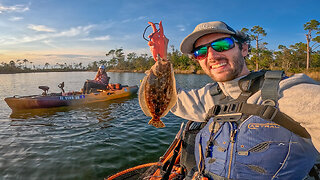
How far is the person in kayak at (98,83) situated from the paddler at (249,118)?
13818mm

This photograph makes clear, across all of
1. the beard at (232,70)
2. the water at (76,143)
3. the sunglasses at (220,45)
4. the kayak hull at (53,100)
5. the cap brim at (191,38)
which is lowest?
the water at (76,143)

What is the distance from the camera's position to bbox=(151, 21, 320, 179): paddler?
1591 mm

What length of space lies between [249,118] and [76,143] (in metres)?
7.28

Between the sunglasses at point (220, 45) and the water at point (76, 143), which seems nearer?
the sunglasses at point (220, 45)

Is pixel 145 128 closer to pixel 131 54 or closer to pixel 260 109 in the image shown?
pixel 260 109

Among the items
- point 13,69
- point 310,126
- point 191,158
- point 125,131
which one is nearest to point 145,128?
point 125,131

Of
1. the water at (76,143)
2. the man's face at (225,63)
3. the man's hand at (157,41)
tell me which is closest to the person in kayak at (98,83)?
the water at (76,143)

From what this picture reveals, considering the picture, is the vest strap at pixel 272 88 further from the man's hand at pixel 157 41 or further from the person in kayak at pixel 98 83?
the person in kayak at pixel 98 83

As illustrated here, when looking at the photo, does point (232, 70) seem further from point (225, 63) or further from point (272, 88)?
point (272, 88)

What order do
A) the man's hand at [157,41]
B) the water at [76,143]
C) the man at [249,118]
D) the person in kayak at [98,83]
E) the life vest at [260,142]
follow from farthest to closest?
the person in kayak at [98,83]
the water at [76,143]
the man's hand at [157,41]
the life vest at [260,142]
the man at [249,118]

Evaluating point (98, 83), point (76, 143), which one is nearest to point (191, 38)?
point (76, 143)

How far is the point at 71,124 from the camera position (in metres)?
9.96

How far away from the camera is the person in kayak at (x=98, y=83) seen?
1493 centimetres

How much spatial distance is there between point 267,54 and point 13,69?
428 ft
